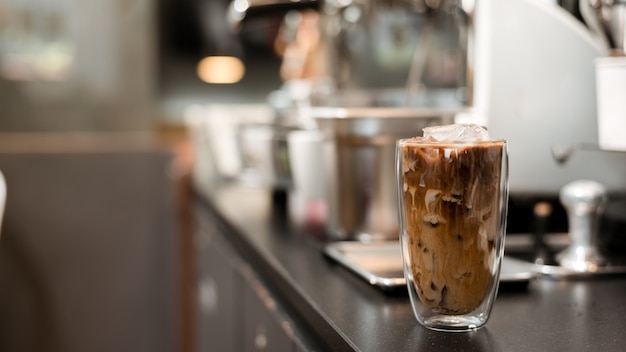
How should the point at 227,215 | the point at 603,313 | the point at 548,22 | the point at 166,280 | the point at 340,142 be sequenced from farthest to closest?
the point at 166,280, the point at 227,215, the point at 340,142, the point at 548,22, the point at 603,313

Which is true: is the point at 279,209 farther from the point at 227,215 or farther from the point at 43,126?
the point at 43,126

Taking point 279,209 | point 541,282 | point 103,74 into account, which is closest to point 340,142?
point 541,282

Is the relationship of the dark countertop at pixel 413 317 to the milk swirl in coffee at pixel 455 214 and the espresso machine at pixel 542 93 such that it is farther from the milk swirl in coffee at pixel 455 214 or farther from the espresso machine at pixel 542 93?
the espresso machine at pixel 542 93

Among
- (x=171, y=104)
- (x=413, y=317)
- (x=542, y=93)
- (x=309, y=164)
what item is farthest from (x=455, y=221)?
(x=171, y=104)

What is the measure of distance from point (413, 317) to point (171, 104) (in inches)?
137

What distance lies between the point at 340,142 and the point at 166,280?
1.69m

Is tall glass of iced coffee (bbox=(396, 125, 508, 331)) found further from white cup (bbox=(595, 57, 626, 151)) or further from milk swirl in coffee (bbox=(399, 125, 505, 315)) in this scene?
white cup (bbox=(595, 57, 626, 151))

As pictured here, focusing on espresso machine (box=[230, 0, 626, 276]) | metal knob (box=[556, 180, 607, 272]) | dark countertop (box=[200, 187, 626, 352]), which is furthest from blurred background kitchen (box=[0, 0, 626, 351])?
dark countertop (box=[200, 187, 626, 352])

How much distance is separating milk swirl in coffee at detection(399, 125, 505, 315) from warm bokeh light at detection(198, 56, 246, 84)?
11.4 feet

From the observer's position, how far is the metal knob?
988 millimetres

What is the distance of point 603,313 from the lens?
781 millimetres

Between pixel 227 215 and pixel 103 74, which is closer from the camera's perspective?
pixel 227 215

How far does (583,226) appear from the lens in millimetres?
1005

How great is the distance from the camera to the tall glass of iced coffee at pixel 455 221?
2.30 feet
